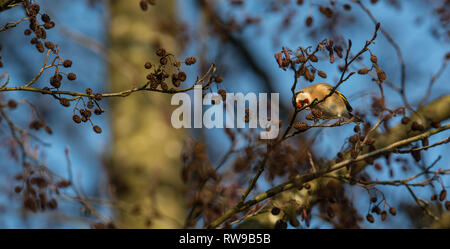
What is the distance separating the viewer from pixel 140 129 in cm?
496

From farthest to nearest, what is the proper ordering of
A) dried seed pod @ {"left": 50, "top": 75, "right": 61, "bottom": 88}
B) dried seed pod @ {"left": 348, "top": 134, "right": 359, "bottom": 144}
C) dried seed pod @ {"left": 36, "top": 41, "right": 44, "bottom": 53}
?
dried seed pod @ {"left": 348, "top": 134, "right": 359, "bottom": 144}
dried seed pod @ {"left": 36, "top": 41, "right": 44, "bottom": 53}
dried seed pod @ {"left": 50, "top": 75, "right": 61, "bottom": 88}

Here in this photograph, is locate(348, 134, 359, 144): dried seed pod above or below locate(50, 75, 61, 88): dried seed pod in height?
below

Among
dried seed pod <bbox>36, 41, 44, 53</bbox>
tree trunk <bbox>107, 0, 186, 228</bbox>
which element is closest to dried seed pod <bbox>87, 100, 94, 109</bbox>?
dried seed pod <bbox>36, 41, 44, 53</bbox>

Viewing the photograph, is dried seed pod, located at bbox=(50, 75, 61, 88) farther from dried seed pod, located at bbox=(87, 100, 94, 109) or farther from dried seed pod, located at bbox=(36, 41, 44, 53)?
dried seed pod, located at bbox=(36, 41, 44, 53)

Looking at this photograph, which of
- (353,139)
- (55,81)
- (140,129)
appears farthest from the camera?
(140,129)

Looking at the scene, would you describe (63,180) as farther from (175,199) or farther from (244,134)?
(175,199)

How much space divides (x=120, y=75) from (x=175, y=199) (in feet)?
5.16

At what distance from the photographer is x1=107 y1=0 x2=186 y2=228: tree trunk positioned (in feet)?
15.0

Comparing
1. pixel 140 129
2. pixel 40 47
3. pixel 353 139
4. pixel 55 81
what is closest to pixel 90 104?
pixel 55 81

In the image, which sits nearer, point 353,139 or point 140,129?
point 353,139

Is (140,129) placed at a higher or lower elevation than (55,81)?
higher

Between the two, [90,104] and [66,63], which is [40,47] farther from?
[90,104]
